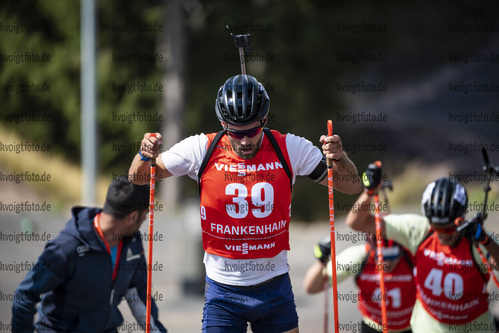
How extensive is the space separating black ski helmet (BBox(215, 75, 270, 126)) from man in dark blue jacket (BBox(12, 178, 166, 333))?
1.24 meters

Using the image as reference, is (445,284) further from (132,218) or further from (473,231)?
(132,218)

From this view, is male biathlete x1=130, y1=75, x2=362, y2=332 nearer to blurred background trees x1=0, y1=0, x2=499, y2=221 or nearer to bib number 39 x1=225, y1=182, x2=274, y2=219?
bib number 39 x1=225, y1=182, x2=274, y2=219

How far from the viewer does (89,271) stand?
508cm

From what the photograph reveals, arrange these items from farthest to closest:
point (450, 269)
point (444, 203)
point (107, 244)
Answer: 1. point (450, 269)
2. point (444, 203)
3. point (107, 244)

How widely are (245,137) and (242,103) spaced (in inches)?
8.9

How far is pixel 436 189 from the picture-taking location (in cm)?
559

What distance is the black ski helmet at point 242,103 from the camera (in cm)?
445

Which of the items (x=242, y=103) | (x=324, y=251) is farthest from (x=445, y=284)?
(x=242, y=103)

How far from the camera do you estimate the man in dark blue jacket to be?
4809 millimetres

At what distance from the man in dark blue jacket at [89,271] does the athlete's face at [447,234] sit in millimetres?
2376

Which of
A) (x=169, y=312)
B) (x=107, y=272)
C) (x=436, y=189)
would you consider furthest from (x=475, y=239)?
(x=169, y=312)

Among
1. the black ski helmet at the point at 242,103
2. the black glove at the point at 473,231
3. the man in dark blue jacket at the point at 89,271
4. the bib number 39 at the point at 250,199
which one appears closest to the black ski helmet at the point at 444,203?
the black glove at the point at 473,231

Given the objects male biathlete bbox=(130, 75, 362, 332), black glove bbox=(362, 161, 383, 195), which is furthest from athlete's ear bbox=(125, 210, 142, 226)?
black glove bbox=(362, 161, 383, 195)

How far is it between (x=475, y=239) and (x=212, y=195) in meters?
2.23
